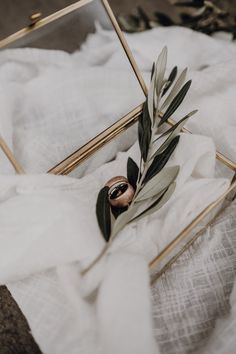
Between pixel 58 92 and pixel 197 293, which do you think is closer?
pixel 197 293

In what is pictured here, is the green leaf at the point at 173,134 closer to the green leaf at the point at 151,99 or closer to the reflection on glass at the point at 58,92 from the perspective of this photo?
the green leaf at the point at 151,99

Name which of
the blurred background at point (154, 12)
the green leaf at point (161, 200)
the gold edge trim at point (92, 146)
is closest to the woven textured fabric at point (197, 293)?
the green leaf at point (161, 200)

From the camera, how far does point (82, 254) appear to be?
47 centimetres

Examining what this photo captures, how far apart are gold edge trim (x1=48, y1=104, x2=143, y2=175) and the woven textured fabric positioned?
0.23m

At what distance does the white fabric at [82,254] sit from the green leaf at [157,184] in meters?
0.04

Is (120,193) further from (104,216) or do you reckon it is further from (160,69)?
(160,69)

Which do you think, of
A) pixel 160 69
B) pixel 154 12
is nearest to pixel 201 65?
pixel 154 12

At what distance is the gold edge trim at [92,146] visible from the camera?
598 mm

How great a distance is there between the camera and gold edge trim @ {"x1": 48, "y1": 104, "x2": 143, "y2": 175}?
1.96ft

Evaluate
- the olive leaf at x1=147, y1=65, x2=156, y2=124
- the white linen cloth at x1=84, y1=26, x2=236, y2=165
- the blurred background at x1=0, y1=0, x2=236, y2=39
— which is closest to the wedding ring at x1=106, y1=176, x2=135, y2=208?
the olive leaf at x1=147, y1=65, x2=156, y2=124

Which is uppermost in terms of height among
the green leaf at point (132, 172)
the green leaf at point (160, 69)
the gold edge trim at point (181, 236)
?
the green leaf at point (160, 69)

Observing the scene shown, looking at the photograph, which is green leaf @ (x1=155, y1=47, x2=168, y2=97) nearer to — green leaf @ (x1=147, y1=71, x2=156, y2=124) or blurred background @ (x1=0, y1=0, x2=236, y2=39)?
green leaf @ (x1=147, y1=71, x2=156, y2=124)

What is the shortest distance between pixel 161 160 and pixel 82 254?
0.61 feet

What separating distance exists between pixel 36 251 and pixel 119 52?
544mm
